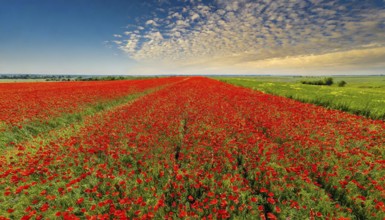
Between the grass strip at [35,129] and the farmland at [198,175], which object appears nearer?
the farmland at [198,175]

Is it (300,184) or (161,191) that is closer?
(161,191)

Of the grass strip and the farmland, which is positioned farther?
the grass strip

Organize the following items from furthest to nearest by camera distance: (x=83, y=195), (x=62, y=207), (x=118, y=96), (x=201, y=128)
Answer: (x=118, y=96)
(x=201, y=128)
(x=83, y=195)
(x=62, y=207)

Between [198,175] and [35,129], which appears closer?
[198,175]

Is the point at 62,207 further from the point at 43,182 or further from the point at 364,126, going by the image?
the point at 364,126

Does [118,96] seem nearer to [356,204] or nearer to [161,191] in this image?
[161,191]

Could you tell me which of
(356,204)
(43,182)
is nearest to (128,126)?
(43,182)

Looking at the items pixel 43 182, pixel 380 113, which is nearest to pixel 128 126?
pixel 43 182

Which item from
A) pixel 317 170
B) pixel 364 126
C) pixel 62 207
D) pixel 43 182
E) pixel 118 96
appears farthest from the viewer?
pixel 118 96

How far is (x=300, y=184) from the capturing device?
151 inches

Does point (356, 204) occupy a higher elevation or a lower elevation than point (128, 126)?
lower

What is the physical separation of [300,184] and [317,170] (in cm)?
87

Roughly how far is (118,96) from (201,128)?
44.8 ft

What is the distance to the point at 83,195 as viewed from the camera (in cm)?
346
